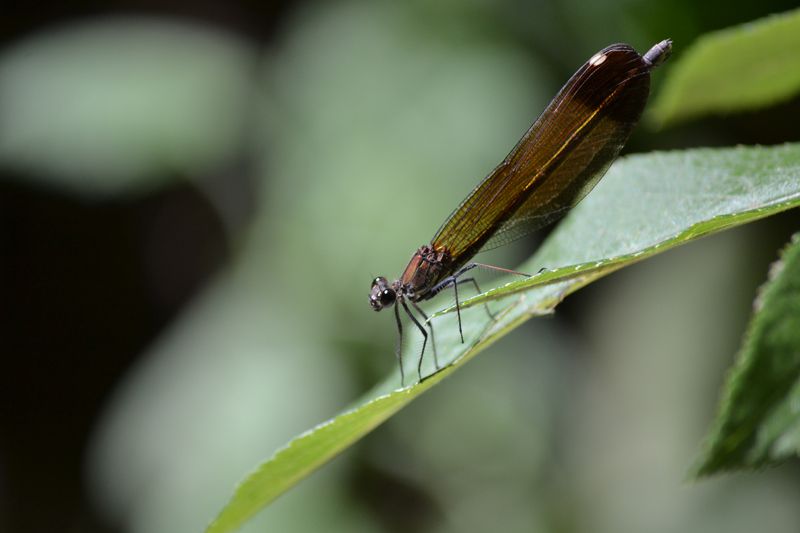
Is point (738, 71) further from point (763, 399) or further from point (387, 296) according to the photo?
point (387, 296)

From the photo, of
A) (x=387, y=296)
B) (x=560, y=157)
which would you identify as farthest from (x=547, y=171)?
(x=387, y=296)

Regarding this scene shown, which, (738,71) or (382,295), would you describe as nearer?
(738,71)

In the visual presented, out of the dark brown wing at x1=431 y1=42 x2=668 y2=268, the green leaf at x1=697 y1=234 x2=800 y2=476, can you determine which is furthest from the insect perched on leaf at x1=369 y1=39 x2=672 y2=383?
the green leaf at x1=697 y1=234 x2=800 y2=476

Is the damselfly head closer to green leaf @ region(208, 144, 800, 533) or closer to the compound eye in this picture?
the compound eye

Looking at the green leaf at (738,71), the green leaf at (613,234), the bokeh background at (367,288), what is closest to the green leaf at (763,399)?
the green leaf at (613,234)

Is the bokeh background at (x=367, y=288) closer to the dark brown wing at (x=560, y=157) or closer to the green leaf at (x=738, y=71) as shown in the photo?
the dark brown wing at (x=560, y=157)

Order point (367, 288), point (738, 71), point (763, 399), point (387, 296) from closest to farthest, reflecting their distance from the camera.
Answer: point (763, 399)
point (738, 71)
point (387, 296)
point (367, 288)
